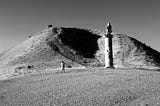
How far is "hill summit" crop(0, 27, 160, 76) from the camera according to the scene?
50250mm

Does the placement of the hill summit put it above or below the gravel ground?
above

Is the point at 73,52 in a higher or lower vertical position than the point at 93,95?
higher

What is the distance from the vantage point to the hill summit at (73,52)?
1978 inches

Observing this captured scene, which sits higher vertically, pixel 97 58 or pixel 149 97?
pixel 97 58

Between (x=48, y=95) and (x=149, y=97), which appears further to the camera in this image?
(x=48, y=95)

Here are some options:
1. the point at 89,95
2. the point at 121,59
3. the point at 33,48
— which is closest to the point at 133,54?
the point at 121,59

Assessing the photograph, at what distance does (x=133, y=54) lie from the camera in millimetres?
59750

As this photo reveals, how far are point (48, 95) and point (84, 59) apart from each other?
3994cm

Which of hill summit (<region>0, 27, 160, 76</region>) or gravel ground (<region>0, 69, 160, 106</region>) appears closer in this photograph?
gravel ground (<region>0, 69, 160, 106</region>)

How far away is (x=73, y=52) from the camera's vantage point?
5997 cm

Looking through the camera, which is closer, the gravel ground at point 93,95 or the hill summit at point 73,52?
the gravel ground at point 93,95

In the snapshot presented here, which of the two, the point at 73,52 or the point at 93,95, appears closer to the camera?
the point at 93,95

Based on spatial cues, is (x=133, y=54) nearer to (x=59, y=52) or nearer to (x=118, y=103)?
(x=59, y=52)

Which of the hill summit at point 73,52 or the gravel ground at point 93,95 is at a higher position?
the hill summit at point 73,52
